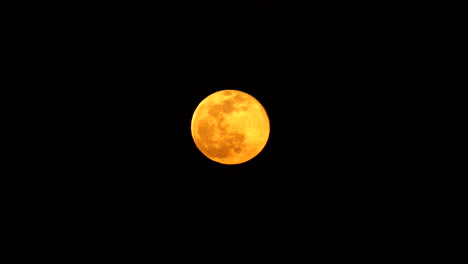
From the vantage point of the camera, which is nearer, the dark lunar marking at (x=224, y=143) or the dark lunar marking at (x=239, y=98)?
the dark lunar marking at (x=224, y=143)

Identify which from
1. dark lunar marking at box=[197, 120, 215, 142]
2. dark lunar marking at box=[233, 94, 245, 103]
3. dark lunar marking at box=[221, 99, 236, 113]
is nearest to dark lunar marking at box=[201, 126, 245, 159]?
dark lunar marking at box=[197, 120, 215, 142]

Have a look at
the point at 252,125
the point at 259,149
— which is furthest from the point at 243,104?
the point at 259,149

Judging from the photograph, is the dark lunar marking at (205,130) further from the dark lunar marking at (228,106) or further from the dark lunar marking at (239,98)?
the dark lunar marking at (239,98)

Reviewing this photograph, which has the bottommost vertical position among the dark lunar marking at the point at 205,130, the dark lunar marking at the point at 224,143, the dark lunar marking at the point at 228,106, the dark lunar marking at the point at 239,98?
the dark lunar marking at the point at 224,143

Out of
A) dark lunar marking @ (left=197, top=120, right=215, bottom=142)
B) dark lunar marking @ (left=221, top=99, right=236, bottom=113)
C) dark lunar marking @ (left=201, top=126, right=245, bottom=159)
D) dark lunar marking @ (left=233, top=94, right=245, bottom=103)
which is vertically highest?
dark lunar marking @ (left=233, top=94, right=245, bottom=103)

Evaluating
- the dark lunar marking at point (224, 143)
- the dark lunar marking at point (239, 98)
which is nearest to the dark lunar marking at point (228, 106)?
the dark lunar marking at point (239, 98)

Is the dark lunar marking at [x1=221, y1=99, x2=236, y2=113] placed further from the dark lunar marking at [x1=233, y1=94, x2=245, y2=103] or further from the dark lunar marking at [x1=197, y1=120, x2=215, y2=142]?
the dark lunar marking at [x1=197, y1=120, x2=215, y2=142]

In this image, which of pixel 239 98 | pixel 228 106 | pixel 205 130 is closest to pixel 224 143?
pixel 205 130

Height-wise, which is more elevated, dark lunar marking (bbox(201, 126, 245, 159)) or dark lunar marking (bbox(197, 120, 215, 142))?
dark lunar marking (bbox(197, 120, 215, 142))

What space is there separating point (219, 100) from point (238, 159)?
71 cm

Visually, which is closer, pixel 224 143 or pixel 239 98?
pixel 224 143

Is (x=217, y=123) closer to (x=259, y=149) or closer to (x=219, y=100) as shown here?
(x=219, y=100)

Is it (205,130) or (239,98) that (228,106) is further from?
(205,130)

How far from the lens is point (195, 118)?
3.73 meters
